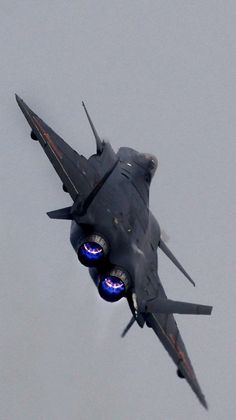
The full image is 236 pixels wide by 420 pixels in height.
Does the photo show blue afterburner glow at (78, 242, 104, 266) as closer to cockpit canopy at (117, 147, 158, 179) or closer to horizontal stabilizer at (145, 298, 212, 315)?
horizontal stabilizer at (145, 298, 212, 315)

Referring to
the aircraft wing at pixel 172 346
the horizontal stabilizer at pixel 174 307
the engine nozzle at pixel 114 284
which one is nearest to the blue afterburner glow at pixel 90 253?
the engine nozzle at pixel 114 284

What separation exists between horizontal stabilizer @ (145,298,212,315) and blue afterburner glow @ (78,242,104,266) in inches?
151

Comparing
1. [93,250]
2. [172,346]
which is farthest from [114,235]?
[172,346]

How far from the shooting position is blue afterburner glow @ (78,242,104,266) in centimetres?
4312

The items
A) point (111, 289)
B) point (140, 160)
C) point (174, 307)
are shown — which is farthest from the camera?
point (140, 160)

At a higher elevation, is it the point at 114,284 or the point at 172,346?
the point at 114,284

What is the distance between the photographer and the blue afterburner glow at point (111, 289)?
4391 centimetres

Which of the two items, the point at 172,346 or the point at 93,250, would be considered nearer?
the point at 93,250

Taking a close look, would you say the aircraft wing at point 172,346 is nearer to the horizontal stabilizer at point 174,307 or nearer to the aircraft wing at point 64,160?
the horizontal stabilizer at point 174,307

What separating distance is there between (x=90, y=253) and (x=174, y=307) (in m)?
5.15

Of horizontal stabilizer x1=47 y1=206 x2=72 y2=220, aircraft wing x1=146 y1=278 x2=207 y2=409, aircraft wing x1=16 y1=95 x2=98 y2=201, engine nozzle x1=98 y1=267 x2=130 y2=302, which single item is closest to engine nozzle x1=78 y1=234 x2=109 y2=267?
engine nozzle x1=98 y1=267 x2=130 y2=302

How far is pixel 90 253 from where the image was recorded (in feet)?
142

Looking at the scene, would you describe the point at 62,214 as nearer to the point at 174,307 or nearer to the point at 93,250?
the point at 93,250

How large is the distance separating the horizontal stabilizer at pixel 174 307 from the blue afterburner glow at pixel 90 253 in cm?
385
